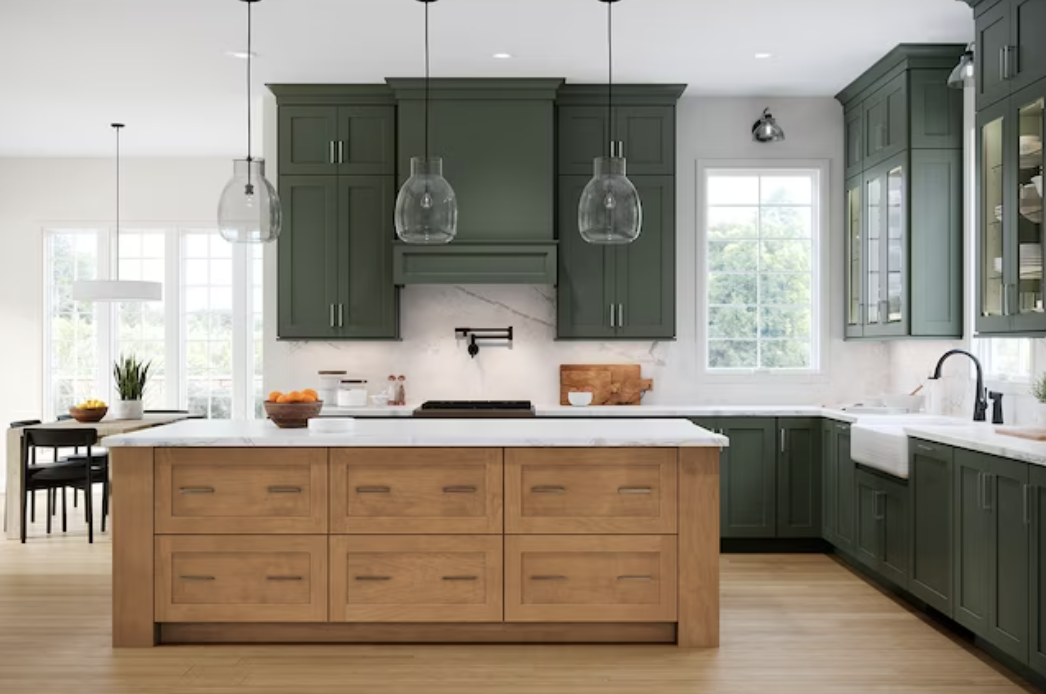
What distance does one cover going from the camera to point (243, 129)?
24.5 ft

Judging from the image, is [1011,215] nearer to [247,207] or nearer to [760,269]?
[760,269]

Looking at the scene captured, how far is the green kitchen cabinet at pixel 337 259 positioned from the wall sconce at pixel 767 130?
94.2 inches

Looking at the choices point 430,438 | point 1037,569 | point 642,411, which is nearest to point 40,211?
point 642,411

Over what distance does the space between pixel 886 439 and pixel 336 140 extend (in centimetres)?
378

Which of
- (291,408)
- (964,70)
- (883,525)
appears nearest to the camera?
(291,408)

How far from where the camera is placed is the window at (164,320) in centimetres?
862

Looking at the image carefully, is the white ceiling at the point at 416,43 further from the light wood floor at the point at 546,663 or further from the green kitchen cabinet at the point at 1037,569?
the light wood floor at the point at 546,663

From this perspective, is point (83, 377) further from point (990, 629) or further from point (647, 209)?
point (990, 629)

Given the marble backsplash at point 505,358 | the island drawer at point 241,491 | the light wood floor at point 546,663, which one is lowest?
the light wood floor at point 546,663

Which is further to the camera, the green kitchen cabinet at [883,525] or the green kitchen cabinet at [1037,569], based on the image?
the green kitchen cabinet at [883,525]

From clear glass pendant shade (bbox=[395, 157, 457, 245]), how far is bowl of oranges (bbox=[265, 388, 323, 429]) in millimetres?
915

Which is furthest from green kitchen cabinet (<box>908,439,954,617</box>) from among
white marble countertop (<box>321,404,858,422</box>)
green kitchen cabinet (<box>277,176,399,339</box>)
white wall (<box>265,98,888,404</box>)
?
green kitchen cabinet (<box>277,176,399,339</box>)

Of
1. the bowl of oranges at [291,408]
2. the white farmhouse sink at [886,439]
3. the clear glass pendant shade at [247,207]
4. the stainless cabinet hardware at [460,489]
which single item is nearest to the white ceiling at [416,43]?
the clear glass pendant shade at [247,207]

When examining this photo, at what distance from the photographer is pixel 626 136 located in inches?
250
